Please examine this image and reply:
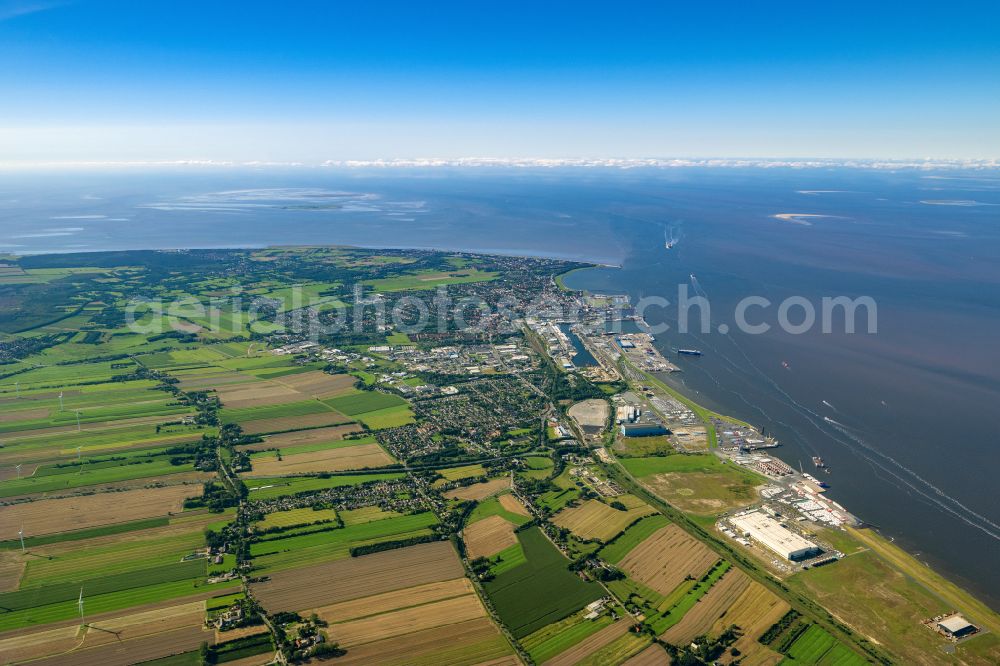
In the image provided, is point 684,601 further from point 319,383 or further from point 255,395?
point 255,395

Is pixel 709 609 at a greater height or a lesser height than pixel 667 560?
lesser

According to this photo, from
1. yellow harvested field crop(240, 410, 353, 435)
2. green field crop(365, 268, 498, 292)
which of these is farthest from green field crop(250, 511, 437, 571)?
green field crop(365, 268, 498, 292)

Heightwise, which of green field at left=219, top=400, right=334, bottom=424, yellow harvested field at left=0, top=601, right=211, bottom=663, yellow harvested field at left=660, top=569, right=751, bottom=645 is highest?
green field at left=219, top=400, right=334, bottom=424

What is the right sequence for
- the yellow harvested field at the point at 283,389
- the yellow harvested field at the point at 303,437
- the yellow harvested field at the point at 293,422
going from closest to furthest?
the yellow harvested field at the point at 303,437
the yellow harvested field at the point at 293,422
the yellow harvested field at the point at 283,389

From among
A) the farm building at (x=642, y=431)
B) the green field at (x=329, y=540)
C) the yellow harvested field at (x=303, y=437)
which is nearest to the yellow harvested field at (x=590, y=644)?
the green field at (x=329, y=540)

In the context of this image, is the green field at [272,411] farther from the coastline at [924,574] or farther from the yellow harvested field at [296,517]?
the coastline at [924,574]

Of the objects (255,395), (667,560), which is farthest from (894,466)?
(255,395)

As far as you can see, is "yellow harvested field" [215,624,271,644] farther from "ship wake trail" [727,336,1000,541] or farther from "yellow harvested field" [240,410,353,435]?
"ship wake trail" [727,336,1000,541]
